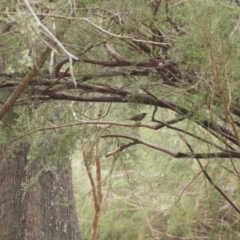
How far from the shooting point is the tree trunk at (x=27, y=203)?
528cm

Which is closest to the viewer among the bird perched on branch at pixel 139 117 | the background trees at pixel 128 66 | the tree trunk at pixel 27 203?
the background trees at pixel 128 66

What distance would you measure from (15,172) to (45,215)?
43 cm

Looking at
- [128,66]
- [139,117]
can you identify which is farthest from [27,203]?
[128,66]

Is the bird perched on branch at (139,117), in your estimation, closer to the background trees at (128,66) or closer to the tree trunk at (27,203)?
the background trees at (128,66)

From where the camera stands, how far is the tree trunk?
5.28m

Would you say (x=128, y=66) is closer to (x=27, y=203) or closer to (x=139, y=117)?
(x=139, y=117)

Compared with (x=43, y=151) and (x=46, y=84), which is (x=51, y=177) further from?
(x=46, y=84)

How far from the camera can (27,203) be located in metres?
5.32

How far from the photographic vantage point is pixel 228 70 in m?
2.56

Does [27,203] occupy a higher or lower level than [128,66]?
higher

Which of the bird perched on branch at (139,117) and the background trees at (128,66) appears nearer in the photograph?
the background trees at (128,66)

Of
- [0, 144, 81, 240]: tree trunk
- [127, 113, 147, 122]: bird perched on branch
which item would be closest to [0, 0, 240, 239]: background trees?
[127, 113, 147, 122]: bird perched on branch

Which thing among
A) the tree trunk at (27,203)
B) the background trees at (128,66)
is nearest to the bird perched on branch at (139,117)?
the background trees at (128,66)

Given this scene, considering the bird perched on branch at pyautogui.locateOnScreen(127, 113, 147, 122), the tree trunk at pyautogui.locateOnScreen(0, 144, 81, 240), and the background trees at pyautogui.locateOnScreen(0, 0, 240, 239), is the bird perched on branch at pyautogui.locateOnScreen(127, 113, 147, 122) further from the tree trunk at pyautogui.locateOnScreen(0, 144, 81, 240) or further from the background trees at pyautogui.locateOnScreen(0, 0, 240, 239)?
the tree trunk at pyautogui.locateOnScreen(0, 144, 81, 240)
